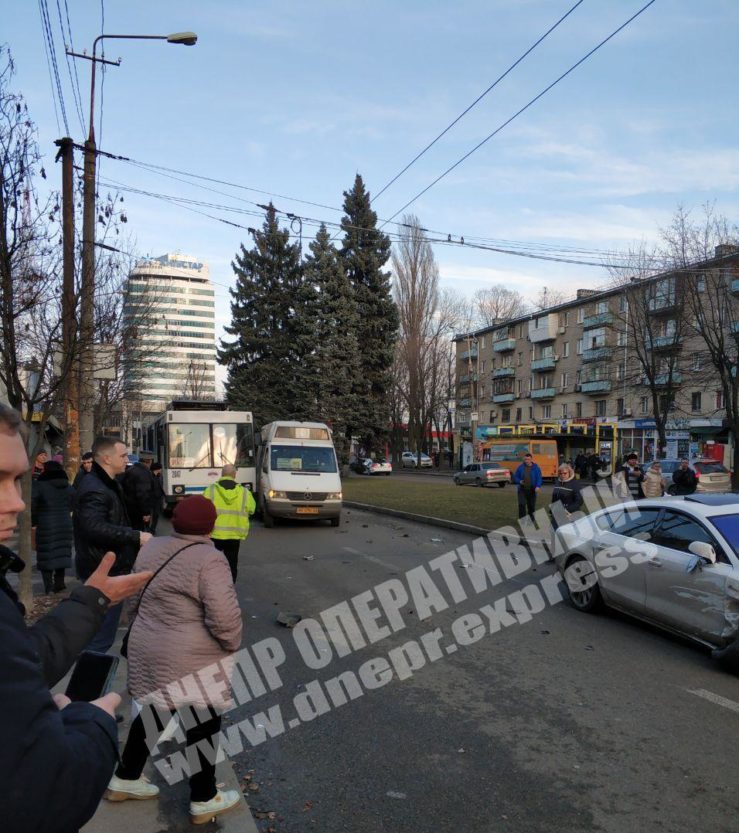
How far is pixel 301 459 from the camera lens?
18.1 m

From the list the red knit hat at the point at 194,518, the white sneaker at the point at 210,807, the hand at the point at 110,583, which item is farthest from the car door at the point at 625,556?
the hand at the point at 110,583

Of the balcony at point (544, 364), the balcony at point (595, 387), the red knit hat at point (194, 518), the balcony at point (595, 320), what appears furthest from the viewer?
the balcony at point (544, 364)

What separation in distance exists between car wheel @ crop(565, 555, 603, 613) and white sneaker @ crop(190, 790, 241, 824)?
5543mm

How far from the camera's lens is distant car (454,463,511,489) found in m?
38.0

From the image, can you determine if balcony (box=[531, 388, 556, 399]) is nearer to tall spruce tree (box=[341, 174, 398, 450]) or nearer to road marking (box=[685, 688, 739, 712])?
tall spruce tree (box=[341, 174, 398, 450])

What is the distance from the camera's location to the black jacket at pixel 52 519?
337 inches

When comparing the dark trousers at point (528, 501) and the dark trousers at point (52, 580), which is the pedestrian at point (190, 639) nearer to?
the dark trousers at point (52, 580)

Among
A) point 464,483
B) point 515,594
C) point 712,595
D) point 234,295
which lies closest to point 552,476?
point 464,483

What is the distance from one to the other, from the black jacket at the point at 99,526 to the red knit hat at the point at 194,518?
1666 mm

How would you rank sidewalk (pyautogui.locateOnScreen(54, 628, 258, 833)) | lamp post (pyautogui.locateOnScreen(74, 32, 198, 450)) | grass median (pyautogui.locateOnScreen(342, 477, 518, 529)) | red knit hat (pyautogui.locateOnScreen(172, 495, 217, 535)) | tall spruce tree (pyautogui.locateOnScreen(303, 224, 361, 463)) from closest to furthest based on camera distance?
sidewalk (pyautogui.locateOnScreen(54, 628, 258, 833)), red knit hat (pyautogui.locateOnScreen(172, 495, 217, 535)), lamp post (pyautogui.locateOnScreen(74, 32, 198, 450)), grass median (pyautogui.locateOnScreen(342, 477, 518, 529)), tall spruce tree (pyautogui.locateOnScreen(303, 224, 361, 463))

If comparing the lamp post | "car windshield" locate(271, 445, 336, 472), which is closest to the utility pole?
the lamp post

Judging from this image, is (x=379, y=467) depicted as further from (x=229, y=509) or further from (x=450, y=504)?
(x=229, y=509)

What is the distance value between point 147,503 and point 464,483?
31500 mm

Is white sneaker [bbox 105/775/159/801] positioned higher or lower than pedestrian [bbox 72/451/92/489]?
lower
